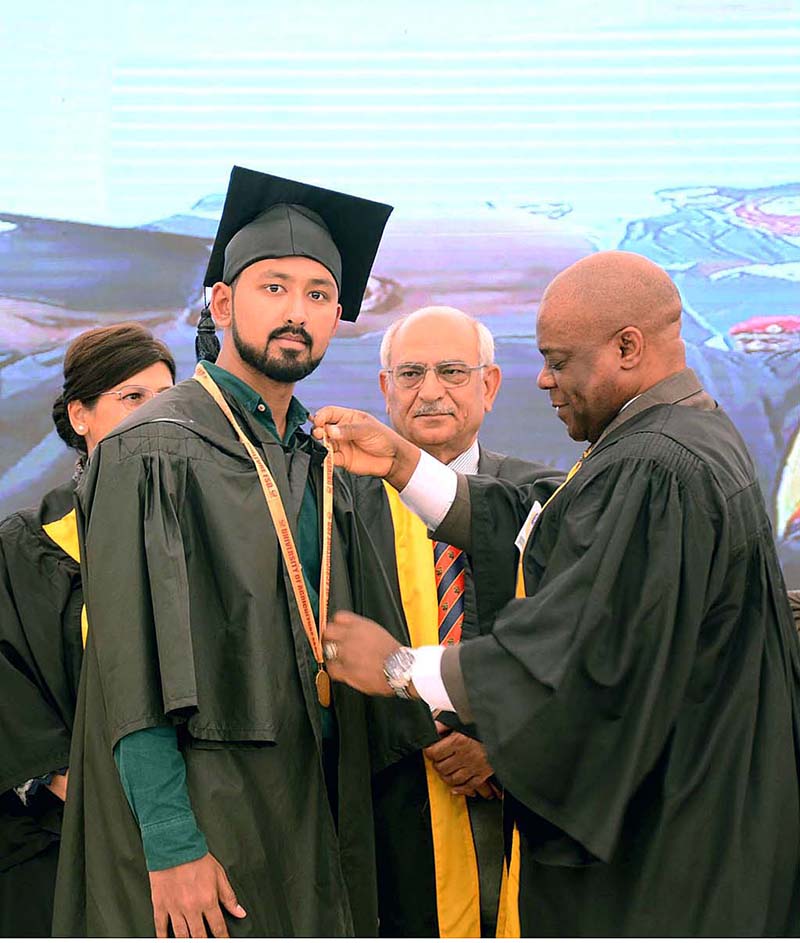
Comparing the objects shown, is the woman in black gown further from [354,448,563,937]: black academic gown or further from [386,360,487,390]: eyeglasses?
[386,360,487,390]: eyeglasses

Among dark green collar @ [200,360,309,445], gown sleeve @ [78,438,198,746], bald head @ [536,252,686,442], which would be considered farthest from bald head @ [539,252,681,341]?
gown sleeve @ [78,438,198,746]

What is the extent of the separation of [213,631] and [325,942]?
0.64 meters

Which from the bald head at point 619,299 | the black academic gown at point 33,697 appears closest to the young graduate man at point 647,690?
the bald head at point 619,299

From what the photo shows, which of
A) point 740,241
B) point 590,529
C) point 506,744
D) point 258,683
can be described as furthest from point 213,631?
point 740,241

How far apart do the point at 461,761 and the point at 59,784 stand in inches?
40.0

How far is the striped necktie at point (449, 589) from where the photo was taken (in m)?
3.09

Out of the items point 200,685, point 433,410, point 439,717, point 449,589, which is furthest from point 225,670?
point 433,410

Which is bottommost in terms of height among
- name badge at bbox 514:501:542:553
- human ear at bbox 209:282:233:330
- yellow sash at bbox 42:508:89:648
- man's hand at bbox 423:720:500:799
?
man's hand at bbox 423:720:500:799

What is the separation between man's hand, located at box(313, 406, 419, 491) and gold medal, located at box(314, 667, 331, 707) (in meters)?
0.57

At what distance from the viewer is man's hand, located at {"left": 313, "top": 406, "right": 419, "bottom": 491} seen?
2793mm

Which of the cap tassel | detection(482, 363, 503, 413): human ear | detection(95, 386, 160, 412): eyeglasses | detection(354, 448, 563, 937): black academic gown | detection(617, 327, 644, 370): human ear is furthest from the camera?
detection(482, 363, 503, 413): human ear

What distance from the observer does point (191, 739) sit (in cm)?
228

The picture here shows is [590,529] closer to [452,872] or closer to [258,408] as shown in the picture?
[258,408]

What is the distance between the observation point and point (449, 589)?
3.15m
